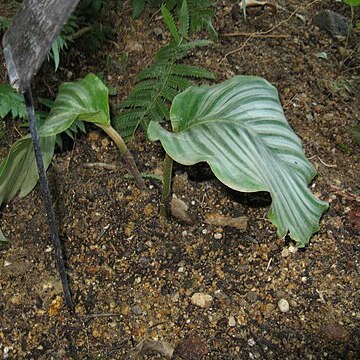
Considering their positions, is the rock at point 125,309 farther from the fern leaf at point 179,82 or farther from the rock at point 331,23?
the rock at point 331,23

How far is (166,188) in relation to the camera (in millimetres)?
1427

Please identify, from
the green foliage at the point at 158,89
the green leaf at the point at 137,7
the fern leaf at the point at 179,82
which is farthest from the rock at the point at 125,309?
the green leaf at the point at 137,7

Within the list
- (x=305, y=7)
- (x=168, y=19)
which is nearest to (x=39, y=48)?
(x=168, y=19)

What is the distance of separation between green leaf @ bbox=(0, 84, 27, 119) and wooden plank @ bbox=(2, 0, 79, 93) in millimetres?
648

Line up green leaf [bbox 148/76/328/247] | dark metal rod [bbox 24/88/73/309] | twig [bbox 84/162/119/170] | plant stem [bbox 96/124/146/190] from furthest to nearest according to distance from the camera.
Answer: twig [bbox 84/162/119/170] < plant stem [bbox 96/124/146/190] < green leaf [bbox 148/76/328/247] < dark metal rod [bbox 24/88/73/309]

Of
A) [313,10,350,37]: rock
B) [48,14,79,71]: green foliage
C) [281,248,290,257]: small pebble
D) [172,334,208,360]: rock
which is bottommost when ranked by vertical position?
[172,334,208,360]: rock

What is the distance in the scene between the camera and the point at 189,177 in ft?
5.31

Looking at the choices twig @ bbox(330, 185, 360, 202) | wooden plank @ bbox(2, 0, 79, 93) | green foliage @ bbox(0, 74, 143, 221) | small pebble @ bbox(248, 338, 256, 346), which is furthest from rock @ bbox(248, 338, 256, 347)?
wooden plank @ bbox(2, 0, 79, 93)

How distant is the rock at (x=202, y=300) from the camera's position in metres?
1.40

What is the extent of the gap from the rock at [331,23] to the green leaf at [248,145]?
2.95 feet

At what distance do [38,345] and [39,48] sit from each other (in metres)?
0.81

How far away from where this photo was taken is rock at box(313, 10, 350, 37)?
2.06 m

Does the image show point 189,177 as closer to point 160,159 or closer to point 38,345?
point 160,159

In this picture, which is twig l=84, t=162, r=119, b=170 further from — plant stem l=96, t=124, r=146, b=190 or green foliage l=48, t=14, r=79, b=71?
green foliage l=48, t=14, r=79, b=71
